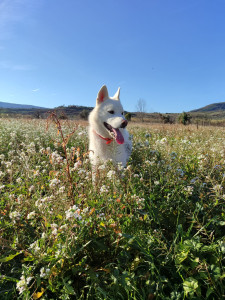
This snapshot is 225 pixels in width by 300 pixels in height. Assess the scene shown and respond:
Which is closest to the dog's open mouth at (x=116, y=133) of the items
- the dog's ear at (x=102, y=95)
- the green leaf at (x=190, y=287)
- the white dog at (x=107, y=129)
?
the white dog at (x=107, y=129)

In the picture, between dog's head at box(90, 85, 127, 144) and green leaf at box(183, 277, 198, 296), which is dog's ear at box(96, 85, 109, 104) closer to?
dog's head at box(90, 85, 127, 144)

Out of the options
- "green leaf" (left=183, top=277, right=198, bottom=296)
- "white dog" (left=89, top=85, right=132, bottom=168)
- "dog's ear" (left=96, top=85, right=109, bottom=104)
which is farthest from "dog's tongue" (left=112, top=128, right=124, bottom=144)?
"green leaf" (left=183, top=277, right=198, bottom=296)

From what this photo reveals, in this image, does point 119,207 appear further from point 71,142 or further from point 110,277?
point 71,142

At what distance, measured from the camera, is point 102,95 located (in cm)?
433

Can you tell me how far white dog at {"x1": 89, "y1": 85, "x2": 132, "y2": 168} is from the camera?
3841 millimetres

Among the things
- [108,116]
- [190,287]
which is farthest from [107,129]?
[190,287]

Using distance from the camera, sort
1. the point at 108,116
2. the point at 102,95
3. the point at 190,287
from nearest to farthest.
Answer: the point at 190,287
the point at 108,116
the point at 102,95

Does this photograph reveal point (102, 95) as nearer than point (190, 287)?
No

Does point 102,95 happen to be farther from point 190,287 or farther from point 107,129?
point 190,287

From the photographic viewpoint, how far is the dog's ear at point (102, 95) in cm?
421

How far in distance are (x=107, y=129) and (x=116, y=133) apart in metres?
0.32

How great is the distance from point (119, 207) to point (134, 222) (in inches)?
10.1

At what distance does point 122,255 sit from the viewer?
1.71m

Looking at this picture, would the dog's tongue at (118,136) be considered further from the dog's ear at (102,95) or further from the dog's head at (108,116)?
the dog's ear at (102,95)
